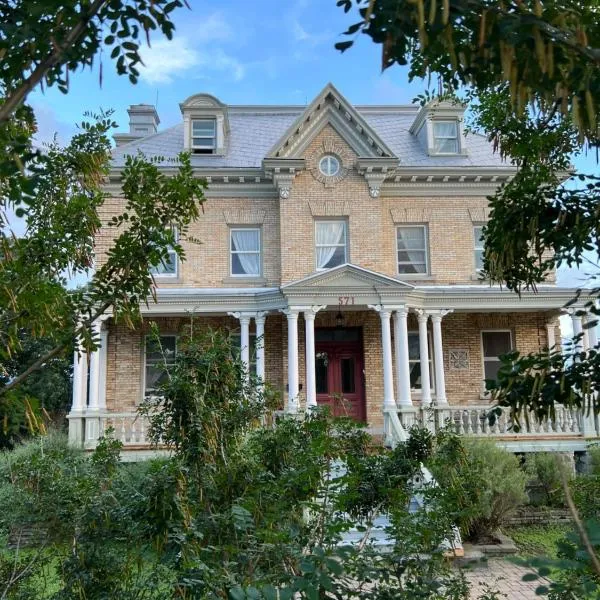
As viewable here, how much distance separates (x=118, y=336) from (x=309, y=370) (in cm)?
584

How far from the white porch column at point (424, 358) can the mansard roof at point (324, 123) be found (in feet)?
15.4

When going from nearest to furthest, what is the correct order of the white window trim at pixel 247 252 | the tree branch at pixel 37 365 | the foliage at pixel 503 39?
the foliage at pixel 503 39 → the tree branch at pixel 37 365 → the white window trim at pixel 247 252

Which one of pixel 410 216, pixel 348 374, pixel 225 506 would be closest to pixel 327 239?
pixel 410 216

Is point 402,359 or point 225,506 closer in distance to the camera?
point 225,506

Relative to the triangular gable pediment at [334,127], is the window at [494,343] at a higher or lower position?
lower

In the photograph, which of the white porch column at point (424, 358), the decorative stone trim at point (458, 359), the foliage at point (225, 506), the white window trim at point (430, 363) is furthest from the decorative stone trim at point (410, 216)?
the foliage at point (225, 506)

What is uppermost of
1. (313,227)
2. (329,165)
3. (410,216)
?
(329,165)

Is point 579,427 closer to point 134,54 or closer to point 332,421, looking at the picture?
point 332,421

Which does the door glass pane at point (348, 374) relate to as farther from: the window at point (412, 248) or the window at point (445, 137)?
the window at point (445, 137)

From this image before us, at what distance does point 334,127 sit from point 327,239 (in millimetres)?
3401

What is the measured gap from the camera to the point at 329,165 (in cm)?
1869

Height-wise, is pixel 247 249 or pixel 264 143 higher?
pixel 264 143

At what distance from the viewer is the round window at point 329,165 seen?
1867 centimetres

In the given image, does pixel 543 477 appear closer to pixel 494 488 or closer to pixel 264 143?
pixel 494 488
